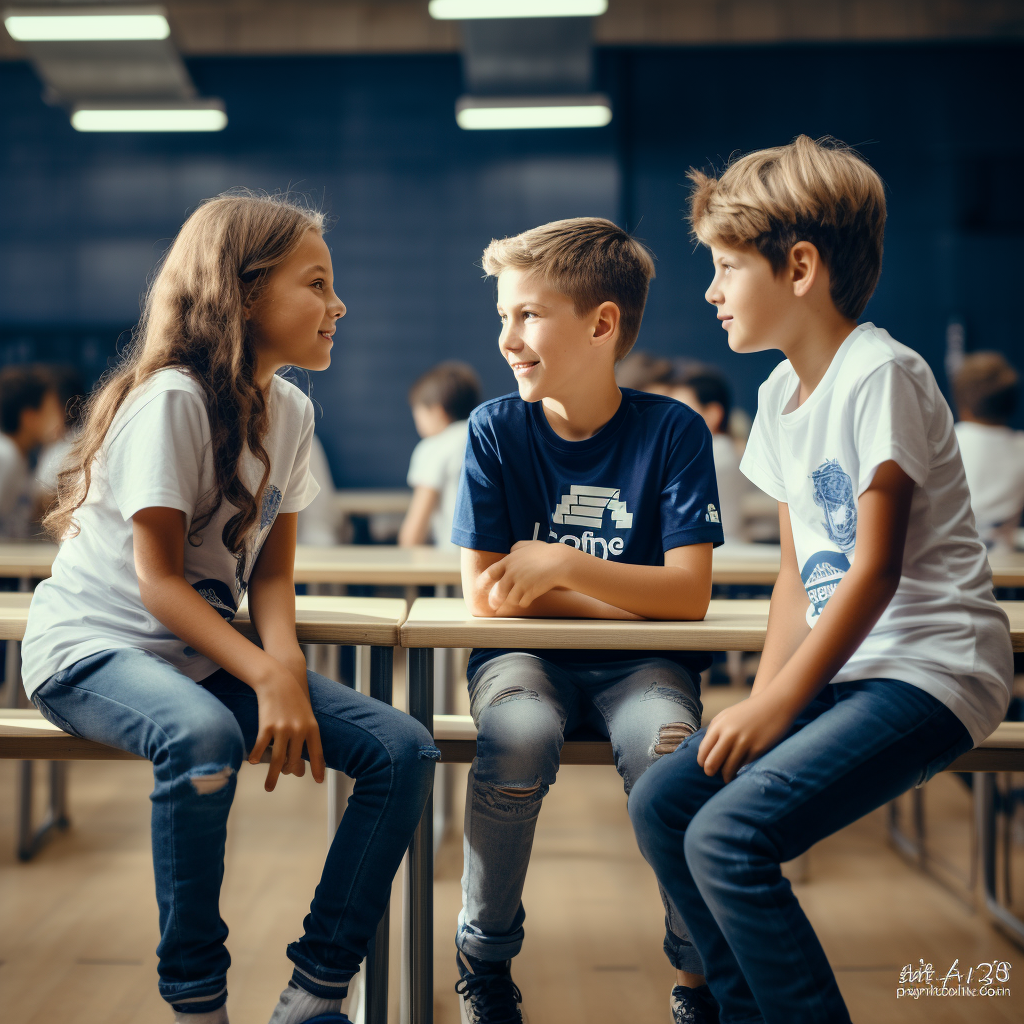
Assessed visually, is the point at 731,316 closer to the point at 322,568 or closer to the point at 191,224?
the point at 191,224

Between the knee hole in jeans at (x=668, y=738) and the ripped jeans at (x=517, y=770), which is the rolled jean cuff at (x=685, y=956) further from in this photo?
the knee hole in jeans at (x=668, y=738)

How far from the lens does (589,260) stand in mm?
1438

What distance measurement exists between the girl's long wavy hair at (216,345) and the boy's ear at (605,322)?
1.46ft

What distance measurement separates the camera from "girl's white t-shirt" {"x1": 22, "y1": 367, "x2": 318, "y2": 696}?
1.19 meters

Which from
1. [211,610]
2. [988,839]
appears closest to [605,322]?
[211,610]

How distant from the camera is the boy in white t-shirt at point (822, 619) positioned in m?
1.00

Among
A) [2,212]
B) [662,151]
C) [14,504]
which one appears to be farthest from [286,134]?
[14,504]

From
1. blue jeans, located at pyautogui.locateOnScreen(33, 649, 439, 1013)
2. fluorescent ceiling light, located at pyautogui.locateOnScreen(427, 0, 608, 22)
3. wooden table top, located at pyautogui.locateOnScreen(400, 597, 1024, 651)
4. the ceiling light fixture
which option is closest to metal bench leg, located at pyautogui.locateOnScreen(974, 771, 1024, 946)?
wooden table top, located at pyautogui.locateOnScreen(400, 597, 1024, 651)

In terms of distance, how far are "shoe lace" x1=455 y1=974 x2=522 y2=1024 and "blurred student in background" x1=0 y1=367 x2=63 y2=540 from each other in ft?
8.31

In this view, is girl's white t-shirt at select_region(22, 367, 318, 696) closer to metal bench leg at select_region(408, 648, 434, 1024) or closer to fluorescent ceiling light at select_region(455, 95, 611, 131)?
metal bench leg at select_region(408, 648, 434, 1024)

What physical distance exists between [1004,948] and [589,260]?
1508 mm

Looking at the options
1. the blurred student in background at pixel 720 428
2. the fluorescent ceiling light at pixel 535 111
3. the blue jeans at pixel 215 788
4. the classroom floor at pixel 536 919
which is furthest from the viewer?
the fluorescent ceiling light at pixel 535 111

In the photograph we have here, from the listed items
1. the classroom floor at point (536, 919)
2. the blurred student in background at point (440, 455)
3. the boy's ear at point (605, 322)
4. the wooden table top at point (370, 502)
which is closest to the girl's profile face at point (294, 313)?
the boy's ear at point (605, 322)

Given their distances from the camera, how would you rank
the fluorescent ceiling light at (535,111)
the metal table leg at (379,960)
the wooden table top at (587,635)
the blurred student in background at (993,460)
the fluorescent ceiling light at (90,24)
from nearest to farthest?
the wooden table top at (587,635) → the metal table leg at (379,960) → the blurred student in background at (993,460) → the fluorescent ceiling light at (90,24) → the fluorescent ceiling light at (535,111)
